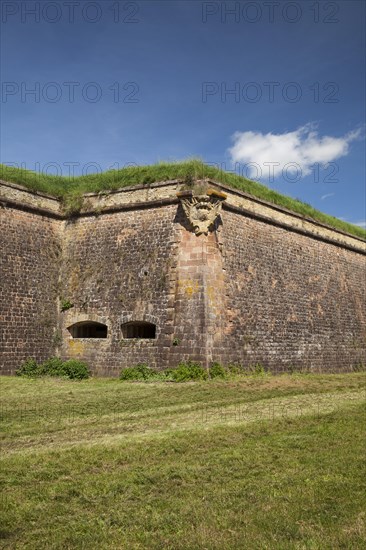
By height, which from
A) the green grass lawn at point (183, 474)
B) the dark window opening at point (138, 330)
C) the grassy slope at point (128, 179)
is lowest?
the green grass lawn at point (183, 474)

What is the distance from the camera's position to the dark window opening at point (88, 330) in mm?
16922

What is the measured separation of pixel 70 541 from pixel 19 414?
5.56m

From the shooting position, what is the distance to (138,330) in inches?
648

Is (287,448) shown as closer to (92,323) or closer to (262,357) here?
(262,357)

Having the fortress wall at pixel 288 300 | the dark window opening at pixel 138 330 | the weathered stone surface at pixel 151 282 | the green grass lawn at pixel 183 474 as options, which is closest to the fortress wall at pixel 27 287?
the weathered stone surface at pixel 151 282

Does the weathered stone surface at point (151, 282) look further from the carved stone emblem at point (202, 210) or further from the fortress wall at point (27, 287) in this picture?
the carved stone emblem at point (202, 210)

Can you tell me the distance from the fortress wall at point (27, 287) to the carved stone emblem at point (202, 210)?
16.7ft

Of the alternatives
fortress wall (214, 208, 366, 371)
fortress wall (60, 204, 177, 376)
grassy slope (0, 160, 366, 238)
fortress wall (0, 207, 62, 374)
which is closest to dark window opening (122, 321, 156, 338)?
fortress wall (60, 204, 177, 376)

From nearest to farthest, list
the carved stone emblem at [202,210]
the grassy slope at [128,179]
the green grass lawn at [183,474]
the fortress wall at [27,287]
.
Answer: the green grass lawn at [183,474] < the carved stone emblem at [202,210] < the fortress wall at [27,287] < the grassy slope at [128,179]

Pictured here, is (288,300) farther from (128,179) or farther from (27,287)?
(27,287)

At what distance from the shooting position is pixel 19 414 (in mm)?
8836

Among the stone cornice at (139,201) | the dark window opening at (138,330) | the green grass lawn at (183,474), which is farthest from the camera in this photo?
the stone cornice at (139,201)

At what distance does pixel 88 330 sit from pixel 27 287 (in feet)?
8.69

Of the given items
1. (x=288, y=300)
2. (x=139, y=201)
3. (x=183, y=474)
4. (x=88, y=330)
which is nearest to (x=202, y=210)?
(x=139, y=201)
